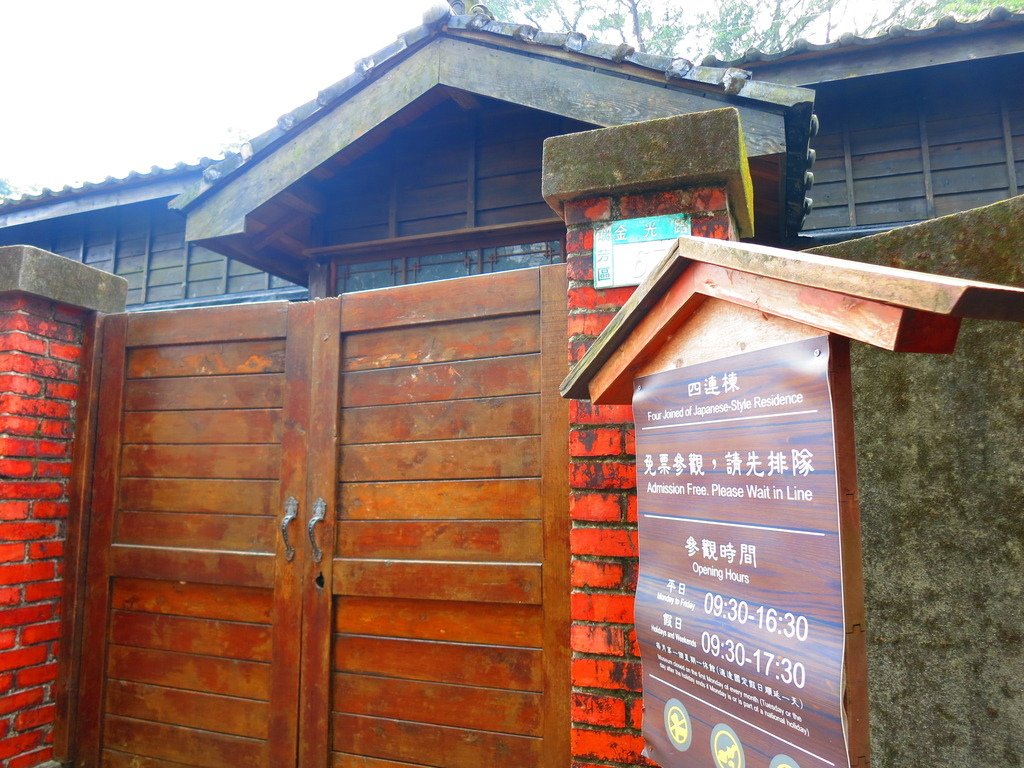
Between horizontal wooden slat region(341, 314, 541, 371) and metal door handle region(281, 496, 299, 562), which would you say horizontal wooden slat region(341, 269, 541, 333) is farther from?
metal door handle region(281, 496, 299, 562)

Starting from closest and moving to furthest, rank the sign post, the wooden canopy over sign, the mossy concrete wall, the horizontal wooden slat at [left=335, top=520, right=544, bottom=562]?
the wooden canopy over sign
the sign post
the mossy concrete wall
the horizontal wooden slat at [left=335, top=520, right=544, bottom=562]

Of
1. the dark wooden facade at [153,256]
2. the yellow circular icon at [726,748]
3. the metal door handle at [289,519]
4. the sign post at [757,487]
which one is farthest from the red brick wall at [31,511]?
the dark wooden facade at [153,256]

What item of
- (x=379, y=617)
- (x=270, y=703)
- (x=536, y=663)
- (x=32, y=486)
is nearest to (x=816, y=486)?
(x=536, y=663)

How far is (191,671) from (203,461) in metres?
0.89

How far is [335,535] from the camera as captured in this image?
271 cm

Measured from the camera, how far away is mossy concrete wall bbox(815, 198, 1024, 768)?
1682 mm

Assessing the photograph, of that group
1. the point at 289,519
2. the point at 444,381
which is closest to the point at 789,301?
the point at 444,381

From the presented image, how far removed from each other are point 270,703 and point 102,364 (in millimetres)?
1792

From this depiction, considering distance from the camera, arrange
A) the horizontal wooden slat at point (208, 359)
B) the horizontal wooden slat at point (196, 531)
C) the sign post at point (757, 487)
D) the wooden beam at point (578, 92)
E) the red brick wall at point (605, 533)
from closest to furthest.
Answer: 1. the sign post at point (757, 487)
2. the red brick wall at point (605, 533)
3. the horizontal wooden slat at point (196, 531)
4. the horizontal wooden slat at point (208, 359)
5. the wooden beam at point (578, 92)

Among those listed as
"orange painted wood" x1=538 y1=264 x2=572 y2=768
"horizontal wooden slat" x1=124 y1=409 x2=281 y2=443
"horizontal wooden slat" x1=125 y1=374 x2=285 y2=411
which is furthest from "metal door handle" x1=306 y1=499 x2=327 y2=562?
"orange painted wood" x1=538 y1=264 x2=572 y2=768

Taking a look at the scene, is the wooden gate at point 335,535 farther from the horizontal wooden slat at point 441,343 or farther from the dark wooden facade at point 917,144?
the dark wooden facade at point 917,144

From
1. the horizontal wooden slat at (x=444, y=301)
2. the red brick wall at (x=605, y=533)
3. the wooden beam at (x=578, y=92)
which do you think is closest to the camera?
the red brick wall at (x=605, y=533)

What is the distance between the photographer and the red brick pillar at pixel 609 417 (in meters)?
2.01

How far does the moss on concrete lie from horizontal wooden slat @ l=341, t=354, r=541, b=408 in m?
0.61
